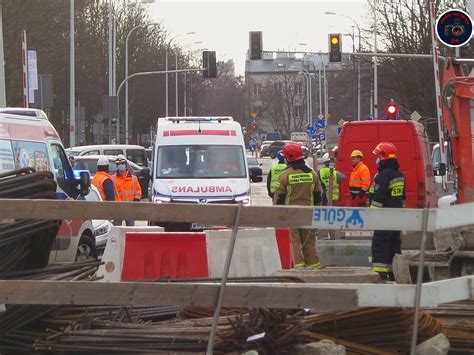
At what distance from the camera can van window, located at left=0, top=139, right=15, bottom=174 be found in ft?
41.7

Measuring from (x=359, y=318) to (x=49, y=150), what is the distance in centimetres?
804

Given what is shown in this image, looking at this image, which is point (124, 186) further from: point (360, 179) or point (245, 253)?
point (245, 253)

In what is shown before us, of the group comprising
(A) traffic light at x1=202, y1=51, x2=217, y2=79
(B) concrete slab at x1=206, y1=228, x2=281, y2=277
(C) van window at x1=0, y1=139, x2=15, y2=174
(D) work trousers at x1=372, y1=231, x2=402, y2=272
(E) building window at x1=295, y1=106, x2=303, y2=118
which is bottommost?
(E) building window at x1=295, y1=106, x2=303, y2=118

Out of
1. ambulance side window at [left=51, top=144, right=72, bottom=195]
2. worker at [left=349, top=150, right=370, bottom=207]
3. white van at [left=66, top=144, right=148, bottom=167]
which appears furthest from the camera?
white van at [left=66, top=144, right=148, bottom=167]

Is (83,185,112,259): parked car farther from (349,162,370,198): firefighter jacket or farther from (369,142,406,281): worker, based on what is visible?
(369,142,406,281): worker

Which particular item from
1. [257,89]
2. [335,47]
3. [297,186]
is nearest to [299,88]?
[257,89]

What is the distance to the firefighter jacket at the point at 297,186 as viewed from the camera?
44.6 feet

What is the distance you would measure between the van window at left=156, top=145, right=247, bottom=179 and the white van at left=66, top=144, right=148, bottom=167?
10.7m

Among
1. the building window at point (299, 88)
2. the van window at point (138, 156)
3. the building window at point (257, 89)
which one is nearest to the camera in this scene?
the van window at point (138, 156)

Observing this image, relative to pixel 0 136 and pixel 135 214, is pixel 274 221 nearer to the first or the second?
pixel 135 214

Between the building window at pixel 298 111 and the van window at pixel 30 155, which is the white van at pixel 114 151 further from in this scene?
the building window at pixel 298 111

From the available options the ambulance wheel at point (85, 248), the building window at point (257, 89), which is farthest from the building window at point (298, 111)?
the ambulance wheel at point (85, 248)

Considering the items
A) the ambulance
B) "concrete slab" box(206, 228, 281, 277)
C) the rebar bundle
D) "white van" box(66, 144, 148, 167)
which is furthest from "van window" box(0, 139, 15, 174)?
"white van" box(66, 144, 148, 167)

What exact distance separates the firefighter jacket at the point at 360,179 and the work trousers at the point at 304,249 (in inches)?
173
